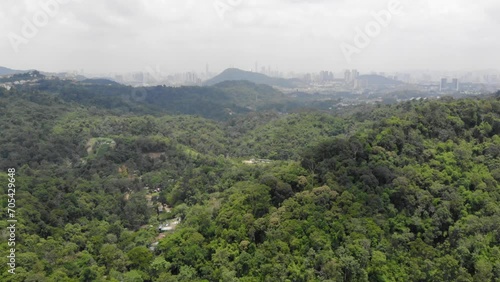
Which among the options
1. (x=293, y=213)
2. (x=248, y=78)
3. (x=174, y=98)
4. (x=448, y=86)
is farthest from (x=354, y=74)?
(x=293, y=213)

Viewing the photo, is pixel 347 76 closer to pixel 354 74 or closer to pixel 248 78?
pixel 354 74

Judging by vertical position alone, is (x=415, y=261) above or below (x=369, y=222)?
below

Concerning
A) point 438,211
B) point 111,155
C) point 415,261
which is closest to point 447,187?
point 438,211

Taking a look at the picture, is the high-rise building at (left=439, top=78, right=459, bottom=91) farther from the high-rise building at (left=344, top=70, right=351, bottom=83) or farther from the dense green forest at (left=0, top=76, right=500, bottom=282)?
the dense green forest at (left=0, top=76, right=500, bottom=282)

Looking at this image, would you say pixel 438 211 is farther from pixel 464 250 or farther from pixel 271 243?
pixel 271 243

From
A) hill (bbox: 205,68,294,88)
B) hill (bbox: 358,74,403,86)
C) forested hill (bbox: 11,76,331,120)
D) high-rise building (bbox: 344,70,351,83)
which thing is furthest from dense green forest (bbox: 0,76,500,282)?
hill (bbox: 358,74,403,86)

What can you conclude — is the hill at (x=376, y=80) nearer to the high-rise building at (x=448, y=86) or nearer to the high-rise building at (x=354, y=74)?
the high-rise building at (x=354, y=74)

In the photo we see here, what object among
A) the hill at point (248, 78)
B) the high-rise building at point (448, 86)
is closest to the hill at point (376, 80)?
the hill at point (248, 78)

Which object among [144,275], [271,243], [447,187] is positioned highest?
[447,187]
